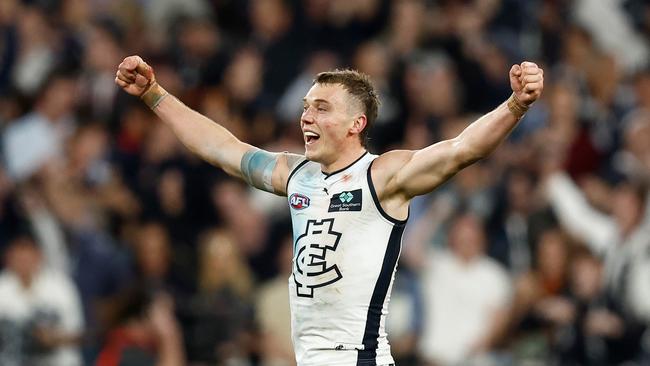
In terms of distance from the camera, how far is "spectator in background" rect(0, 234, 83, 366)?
1154 cm

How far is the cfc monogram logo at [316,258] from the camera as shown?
713 centimetres

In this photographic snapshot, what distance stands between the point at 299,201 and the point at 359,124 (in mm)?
487

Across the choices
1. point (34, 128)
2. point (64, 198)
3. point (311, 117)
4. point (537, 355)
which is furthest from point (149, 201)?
point (311, 117)

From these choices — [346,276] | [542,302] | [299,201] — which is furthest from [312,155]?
[542,302]

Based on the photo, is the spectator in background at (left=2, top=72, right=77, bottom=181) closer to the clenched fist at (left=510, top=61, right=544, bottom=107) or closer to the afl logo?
the afl logo

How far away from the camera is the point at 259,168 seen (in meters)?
7.71

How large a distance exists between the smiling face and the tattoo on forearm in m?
0.40

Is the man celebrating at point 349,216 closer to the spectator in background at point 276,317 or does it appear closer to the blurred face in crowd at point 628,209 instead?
the spectator in background at point 276,317

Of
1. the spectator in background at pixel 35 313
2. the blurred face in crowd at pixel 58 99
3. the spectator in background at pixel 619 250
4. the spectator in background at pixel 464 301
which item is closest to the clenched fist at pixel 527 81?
the spectator in background at pixel 619 250

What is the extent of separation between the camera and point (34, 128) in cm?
1398

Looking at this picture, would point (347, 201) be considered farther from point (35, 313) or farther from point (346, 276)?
point (35, 313)

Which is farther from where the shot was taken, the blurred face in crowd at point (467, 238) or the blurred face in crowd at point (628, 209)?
the blurred face in crowd at point (467, 238)

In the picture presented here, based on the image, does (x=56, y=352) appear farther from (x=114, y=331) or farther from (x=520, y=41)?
(x=520, y=41)

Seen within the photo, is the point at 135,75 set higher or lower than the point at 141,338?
higher
